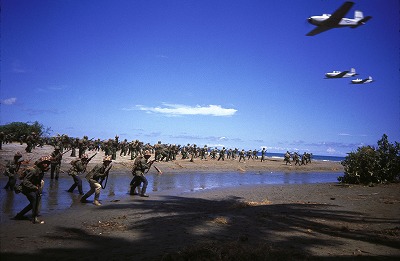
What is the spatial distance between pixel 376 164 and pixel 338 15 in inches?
477

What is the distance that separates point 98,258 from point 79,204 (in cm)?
596

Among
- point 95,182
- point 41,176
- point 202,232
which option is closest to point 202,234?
point 202,232

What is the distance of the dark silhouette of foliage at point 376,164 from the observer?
56.3 ft

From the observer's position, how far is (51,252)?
5469 mm

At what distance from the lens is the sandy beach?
17.3 ft

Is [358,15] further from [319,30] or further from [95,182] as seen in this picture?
[95,182]

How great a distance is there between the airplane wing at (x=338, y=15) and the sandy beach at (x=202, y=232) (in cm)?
733

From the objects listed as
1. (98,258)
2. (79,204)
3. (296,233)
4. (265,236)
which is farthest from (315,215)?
(79,204)

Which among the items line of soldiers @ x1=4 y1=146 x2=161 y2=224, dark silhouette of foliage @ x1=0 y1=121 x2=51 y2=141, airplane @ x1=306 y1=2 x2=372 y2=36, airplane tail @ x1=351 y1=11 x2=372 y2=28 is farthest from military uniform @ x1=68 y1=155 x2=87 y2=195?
dark silhouette of foliage @ x1=0 y1=121 x2=51 y2=141

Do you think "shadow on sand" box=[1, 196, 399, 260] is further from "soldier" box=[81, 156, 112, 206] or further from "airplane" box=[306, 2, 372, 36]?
"airplane" box=[306, 2, 372, 36]

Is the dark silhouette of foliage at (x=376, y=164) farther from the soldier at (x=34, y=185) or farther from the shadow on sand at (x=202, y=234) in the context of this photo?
the soldier at (x=34, y=185)

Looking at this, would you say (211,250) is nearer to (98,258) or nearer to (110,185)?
(98,258)

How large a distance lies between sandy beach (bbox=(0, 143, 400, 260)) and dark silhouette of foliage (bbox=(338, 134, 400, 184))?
6.24 m

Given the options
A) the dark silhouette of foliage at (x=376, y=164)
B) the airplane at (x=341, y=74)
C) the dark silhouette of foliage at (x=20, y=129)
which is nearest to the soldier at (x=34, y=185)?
the airplane at (x=341, y=74)
